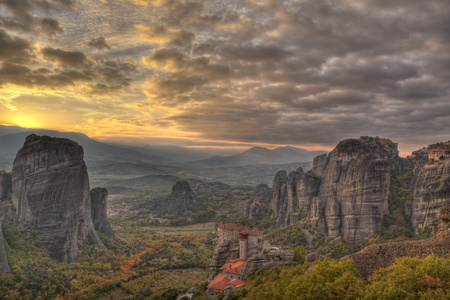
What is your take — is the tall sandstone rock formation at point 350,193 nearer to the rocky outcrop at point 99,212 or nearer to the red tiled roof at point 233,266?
the red tiled roof at point 233,266

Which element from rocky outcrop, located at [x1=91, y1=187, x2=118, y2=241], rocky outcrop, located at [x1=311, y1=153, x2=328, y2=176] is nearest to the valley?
rocky outcrop, located at [x1=91, y1=187, x2=118, y2=241]

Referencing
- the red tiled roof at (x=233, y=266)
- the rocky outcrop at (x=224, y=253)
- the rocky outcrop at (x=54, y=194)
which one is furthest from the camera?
the rocky outcrop at (x=54, y=194)

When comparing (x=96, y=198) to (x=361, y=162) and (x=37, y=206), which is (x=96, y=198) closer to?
(x=37, y=206)

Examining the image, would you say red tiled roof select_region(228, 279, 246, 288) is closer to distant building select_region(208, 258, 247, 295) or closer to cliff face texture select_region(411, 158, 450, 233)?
distant building select_region(208, 258, 247, 295)

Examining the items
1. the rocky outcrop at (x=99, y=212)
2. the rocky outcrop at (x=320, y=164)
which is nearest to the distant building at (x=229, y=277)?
the rocky outcrop at (x=99, y=212)

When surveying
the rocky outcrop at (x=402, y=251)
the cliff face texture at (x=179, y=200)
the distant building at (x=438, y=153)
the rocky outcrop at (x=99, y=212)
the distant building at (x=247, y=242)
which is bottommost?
the cliff face texture at (x=179, y=200)

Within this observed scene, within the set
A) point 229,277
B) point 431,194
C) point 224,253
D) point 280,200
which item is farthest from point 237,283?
point 280,200

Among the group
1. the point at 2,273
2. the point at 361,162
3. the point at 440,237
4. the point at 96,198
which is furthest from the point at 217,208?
the point at 440,237
